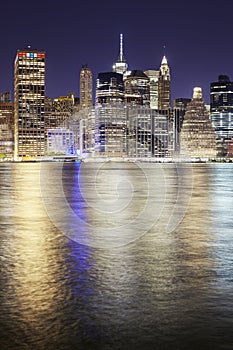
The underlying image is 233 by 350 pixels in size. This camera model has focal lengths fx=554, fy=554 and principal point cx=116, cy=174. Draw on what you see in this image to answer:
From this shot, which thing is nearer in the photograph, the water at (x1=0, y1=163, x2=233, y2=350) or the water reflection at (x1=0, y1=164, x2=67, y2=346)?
the water at (x1=0, y1=163, x2=233, y2=350)

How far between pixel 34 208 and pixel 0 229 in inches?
257

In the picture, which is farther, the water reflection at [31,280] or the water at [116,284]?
the water reflection at [31,280]

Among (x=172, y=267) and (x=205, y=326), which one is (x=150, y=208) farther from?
(x=205, y=326)

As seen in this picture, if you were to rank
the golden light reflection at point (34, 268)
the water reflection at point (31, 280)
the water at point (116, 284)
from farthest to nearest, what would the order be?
1. the golden light reflection at point (34, 268)
2. the water reflection at point (31, 280)
3. the water at point (116, 284)

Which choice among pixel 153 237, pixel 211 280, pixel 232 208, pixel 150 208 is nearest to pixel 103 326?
pixel 211 280

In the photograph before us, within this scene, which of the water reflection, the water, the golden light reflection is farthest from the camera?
the golden light reflection

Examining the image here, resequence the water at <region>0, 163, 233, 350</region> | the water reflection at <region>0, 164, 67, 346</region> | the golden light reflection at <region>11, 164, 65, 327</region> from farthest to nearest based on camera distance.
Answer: the golden light reflection at <region>11, 164, 65, 327</region>, the water reflection at <region>0, 164, 67, 346</region>, the water at <region>0, 163, 233, 350</region>

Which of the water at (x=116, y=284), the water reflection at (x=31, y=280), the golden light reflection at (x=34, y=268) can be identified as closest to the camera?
the water at (x=116, y=284)

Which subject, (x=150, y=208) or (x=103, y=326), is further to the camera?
(x=150, y=208)

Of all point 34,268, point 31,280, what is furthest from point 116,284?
point 34,268

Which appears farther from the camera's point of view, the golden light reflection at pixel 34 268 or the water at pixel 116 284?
the golden light reflection at pixel 34 268

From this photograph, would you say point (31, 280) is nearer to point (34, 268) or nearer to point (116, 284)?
point (34, 268)

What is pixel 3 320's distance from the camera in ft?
23.7

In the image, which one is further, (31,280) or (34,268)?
(34,268)
